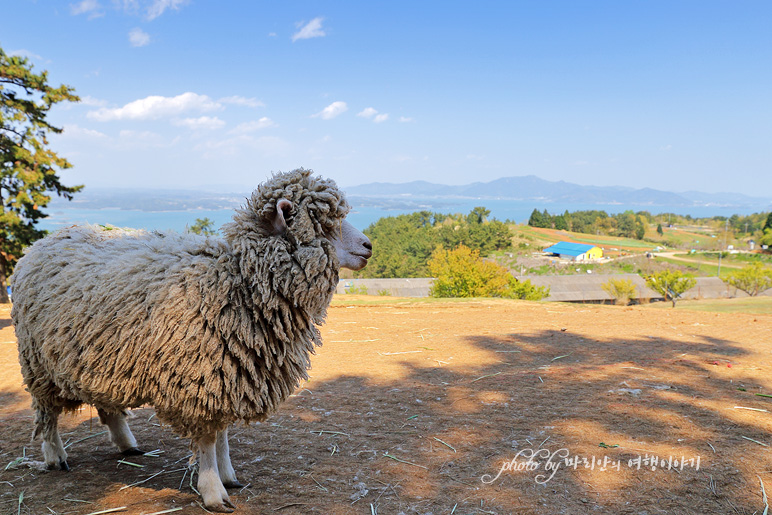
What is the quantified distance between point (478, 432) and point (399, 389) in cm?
160

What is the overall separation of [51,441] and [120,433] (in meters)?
0.50

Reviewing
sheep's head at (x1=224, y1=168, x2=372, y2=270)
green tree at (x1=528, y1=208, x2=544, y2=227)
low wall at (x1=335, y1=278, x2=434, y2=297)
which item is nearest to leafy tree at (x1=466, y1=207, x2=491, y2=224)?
green tree at (x1=528, y1=208, x2=544, y2=227)

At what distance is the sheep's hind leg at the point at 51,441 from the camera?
3803 millimetres

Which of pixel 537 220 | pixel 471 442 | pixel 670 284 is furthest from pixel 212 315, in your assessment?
pixel 537 220

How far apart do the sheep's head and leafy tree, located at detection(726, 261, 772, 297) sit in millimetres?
42718

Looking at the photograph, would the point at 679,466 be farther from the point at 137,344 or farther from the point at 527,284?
the point at 527,284

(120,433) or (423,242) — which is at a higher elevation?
(120,433)

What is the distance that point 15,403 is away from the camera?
5699 millimetres

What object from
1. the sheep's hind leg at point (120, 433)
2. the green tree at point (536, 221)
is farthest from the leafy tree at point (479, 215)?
the sheep's hind leg at point (120, 433)

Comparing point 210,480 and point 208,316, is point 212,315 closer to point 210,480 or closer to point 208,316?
point 208,316

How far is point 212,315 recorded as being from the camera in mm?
3123

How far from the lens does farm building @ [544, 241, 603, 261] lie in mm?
92500

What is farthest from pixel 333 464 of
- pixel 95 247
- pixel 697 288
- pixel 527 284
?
pixel 697 288

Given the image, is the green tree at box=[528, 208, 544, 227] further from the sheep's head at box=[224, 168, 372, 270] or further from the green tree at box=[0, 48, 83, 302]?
the sheep's head at box=[224, 168, 372, 270]
